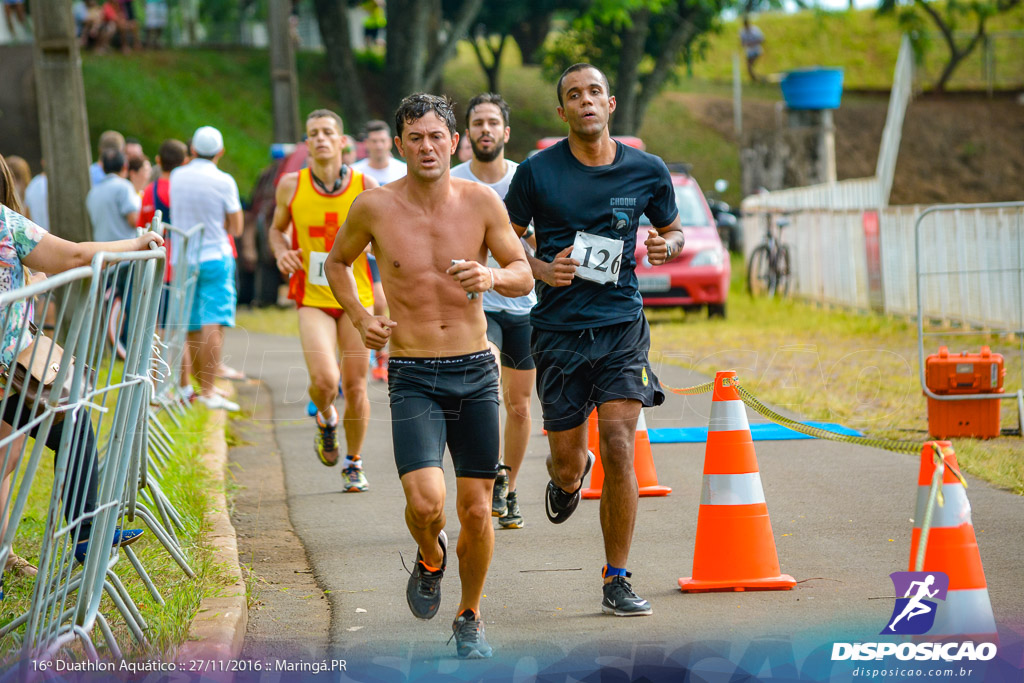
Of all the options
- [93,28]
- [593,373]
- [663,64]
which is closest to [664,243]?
[593,373]

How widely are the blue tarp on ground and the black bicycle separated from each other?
34.4ft

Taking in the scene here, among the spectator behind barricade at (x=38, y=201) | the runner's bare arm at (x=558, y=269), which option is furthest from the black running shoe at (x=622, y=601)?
the spectator behind barricade at (x=38, y=201)

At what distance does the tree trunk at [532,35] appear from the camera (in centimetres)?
4553

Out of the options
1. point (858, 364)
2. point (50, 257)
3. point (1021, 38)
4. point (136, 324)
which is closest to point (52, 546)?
point (136, 324)

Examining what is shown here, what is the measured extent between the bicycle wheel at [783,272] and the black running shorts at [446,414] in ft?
50.2

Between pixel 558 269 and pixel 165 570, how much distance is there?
2174 millimetres

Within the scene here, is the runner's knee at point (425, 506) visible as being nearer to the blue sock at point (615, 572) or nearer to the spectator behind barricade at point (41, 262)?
the blue sock at point (615, 572)

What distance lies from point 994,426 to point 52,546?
6.59 meters

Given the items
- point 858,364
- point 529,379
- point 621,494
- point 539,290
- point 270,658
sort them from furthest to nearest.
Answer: point 858,364, point 529,379, point 539,290, point 621,494, point 270,658

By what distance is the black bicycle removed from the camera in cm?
1964

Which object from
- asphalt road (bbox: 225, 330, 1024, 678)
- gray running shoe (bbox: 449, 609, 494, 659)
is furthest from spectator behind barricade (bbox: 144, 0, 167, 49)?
gray running shoe (bbox: 449, 609, 494, 659)

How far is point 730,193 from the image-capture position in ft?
141

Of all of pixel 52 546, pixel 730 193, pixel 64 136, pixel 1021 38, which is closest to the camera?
pixel 52 546

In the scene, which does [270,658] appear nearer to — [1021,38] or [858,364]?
[858,364]
